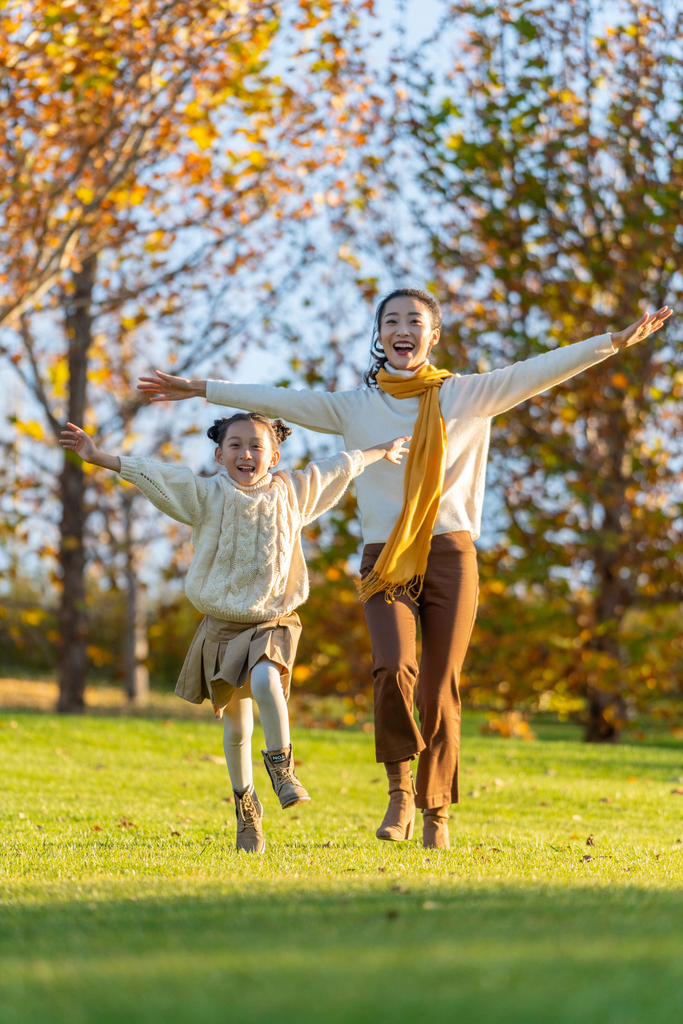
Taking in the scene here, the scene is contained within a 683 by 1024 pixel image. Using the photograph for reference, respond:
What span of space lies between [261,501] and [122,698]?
1185cm

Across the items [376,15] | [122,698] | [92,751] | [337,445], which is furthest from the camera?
[122,698]

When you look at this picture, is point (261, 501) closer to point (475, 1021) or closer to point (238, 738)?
point (238, 738)

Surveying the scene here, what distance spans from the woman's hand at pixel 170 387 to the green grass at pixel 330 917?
181cm

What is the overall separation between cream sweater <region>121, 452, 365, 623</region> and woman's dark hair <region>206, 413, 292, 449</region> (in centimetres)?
19

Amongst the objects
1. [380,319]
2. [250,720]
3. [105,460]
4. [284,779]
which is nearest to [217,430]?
[105,460]

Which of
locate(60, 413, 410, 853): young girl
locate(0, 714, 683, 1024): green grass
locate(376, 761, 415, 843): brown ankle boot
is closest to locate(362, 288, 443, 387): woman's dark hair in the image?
locate(60, 413, 410, 853): young girl

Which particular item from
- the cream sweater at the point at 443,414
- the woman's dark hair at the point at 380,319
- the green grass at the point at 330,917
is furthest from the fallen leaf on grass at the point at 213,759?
the woman's dark hair at the point at 380,319

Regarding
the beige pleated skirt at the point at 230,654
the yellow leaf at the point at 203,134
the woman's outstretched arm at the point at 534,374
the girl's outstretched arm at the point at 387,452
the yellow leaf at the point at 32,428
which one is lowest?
the beige pleated skirt at the point at 230,654

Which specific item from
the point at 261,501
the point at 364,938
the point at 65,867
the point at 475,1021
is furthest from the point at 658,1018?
the point at 261,501

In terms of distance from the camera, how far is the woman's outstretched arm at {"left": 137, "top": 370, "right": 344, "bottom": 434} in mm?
4328

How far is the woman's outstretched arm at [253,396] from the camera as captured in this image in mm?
4328

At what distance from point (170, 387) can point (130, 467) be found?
1.69 ft

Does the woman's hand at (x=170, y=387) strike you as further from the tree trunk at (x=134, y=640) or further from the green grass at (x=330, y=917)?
the tree trunk at (x=134, y=640)

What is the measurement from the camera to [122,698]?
1527 cm
